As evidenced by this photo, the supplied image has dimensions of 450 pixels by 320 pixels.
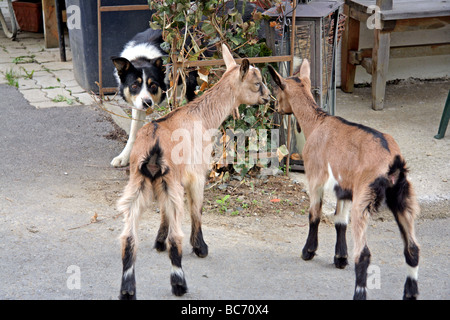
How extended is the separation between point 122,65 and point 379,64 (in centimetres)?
339

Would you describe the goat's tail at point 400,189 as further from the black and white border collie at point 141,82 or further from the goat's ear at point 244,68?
the black and white border collie at point 141,82

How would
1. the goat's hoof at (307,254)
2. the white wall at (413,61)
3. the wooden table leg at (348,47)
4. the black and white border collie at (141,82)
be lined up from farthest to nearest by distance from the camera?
the white wall at (413,61) → the wooden table leg at (348,47) → the black and white border collie at (141,82) → the goat's hoof at (307,254)

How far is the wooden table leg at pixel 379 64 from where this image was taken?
7.31 meters

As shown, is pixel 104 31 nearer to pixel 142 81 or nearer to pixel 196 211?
pixel 142 81

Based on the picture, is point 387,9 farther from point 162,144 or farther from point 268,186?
point 162,144

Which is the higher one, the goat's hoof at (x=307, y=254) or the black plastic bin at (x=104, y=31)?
the black plastic bin at (x=104, y=31)

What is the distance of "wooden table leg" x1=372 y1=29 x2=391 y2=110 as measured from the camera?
7.31 meters

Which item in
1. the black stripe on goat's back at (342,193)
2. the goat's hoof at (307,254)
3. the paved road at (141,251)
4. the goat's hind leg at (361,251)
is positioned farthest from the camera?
the goat's hoof at (307,254)

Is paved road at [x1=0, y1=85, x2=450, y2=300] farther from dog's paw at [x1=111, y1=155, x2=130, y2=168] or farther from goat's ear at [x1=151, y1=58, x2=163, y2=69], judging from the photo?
goat's ear at [x1=151, y1=58, x2=163, y2=69]

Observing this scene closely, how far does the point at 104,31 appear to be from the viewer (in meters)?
7.89

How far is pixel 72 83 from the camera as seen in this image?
28.4 feet

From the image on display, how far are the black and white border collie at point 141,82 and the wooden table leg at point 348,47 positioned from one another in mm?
2862

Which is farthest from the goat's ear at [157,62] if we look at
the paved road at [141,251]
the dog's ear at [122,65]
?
the paved road at [141,251]
